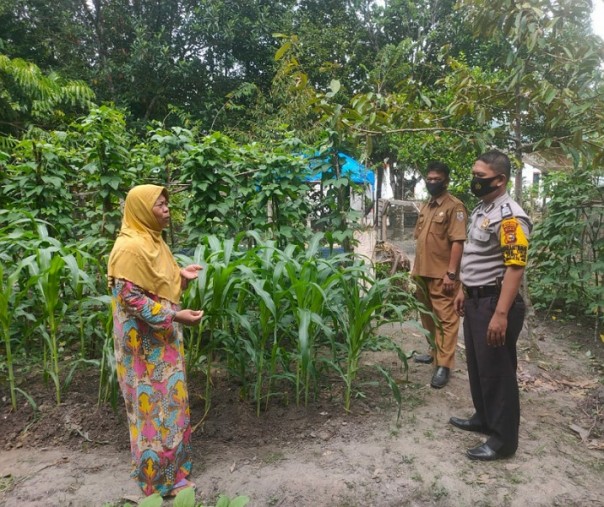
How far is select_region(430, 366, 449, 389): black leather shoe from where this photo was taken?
3289 millimetres

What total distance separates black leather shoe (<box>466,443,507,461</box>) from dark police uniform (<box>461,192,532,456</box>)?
0.08 ft

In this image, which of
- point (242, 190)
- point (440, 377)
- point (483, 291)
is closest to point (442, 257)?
point (440, 377)

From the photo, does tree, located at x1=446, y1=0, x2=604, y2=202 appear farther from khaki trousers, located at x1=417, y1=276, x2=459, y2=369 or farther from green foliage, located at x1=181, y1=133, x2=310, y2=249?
green foliage, located at x1=181, y1=133, x2=310, y2=249

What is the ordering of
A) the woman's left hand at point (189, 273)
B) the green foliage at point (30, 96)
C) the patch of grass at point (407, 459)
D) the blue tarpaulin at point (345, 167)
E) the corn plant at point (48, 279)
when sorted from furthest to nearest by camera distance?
1. the green foliage at point (30, 96)
2. the blue tarpaulin at point (345, 167)
3. the corn plant at point (48, 279)
4. the patch of grass at point (407, 459)
5. the woman's left hand at point (189, 273)

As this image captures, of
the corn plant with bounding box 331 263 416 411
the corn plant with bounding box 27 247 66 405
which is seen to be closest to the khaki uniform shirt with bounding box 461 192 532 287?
the corn plant with bounding box 331 263 416 411

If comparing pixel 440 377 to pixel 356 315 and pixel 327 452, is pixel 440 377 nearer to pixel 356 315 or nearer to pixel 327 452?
pixel 356 315

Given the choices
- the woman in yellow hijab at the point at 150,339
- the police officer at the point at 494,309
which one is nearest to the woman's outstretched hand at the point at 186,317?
the woman in yellow hijab at the point at 150,339

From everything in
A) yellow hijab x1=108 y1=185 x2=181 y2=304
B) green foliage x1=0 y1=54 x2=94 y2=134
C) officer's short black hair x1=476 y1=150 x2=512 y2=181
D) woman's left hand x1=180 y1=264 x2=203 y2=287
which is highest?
green foliage x1=0 y1=54 x2=94 y2=134

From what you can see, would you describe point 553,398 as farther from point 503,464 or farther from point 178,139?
point 178,139

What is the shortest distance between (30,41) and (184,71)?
11.4 ft

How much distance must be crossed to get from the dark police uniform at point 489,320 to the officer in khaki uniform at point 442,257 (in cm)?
81

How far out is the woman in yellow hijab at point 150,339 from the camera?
1.95 m

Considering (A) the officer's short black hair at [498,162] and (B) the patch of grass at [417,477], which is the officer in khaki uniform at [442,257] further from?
(B) the patch of grass at [417,477]

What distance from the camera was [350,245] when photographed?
13.5 ft
